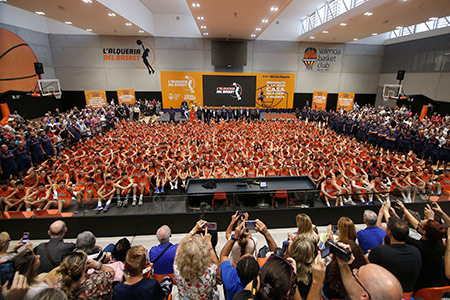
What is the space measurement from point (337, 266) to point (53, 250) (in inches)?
134

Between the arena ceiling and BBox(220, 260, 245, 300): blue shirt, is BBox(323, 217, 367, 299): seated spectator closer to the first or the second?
BBox(220, 260, 245, 300): blue shirt

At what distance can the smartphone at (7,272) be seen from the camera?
6.77 feet

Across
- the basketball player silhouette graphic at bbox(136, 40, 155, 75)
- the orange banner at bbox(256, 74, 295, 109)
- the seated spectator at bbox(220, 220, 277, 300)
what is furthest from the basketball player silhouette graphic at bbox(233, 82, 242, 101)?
the seated spectator at bbox(220, 220, 277, 300)

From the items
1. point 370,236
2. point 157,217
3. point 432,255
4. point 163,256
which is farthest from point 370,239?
point 157,217

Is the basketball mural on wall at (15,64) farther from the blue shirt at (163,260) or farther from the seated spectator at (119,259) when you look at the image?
the blue shirt at (163,260)

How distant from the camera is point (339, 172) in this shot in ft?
26.2

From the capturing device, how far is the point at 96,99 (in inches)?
884

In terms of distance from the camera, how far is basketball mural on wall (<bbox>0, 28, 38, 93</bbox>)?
16281 mm

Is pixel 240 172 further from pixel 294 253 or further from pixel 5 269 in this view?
pixel 5 269

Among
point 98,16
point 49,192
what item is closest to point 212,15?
point 98,16

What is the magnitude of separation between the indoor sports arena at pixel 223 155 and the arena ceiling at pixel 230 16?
19cm

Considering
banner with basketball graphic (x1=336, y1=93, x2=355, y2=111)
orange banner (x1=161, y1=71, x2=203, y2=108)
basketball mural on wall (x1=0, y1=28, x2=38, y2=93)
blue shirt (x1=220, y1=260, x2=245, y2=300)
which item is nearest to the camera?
blue shirt (x1=220, y1=260, x2=245, y2=300)

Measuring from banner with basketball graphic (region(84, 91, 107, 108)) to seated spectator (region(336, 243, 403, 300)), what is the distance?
24.7 metres

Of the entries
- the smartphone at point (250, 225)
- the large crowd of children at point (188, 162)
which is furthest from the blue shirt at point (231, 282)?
the large crowd of children at point (188, 162)
